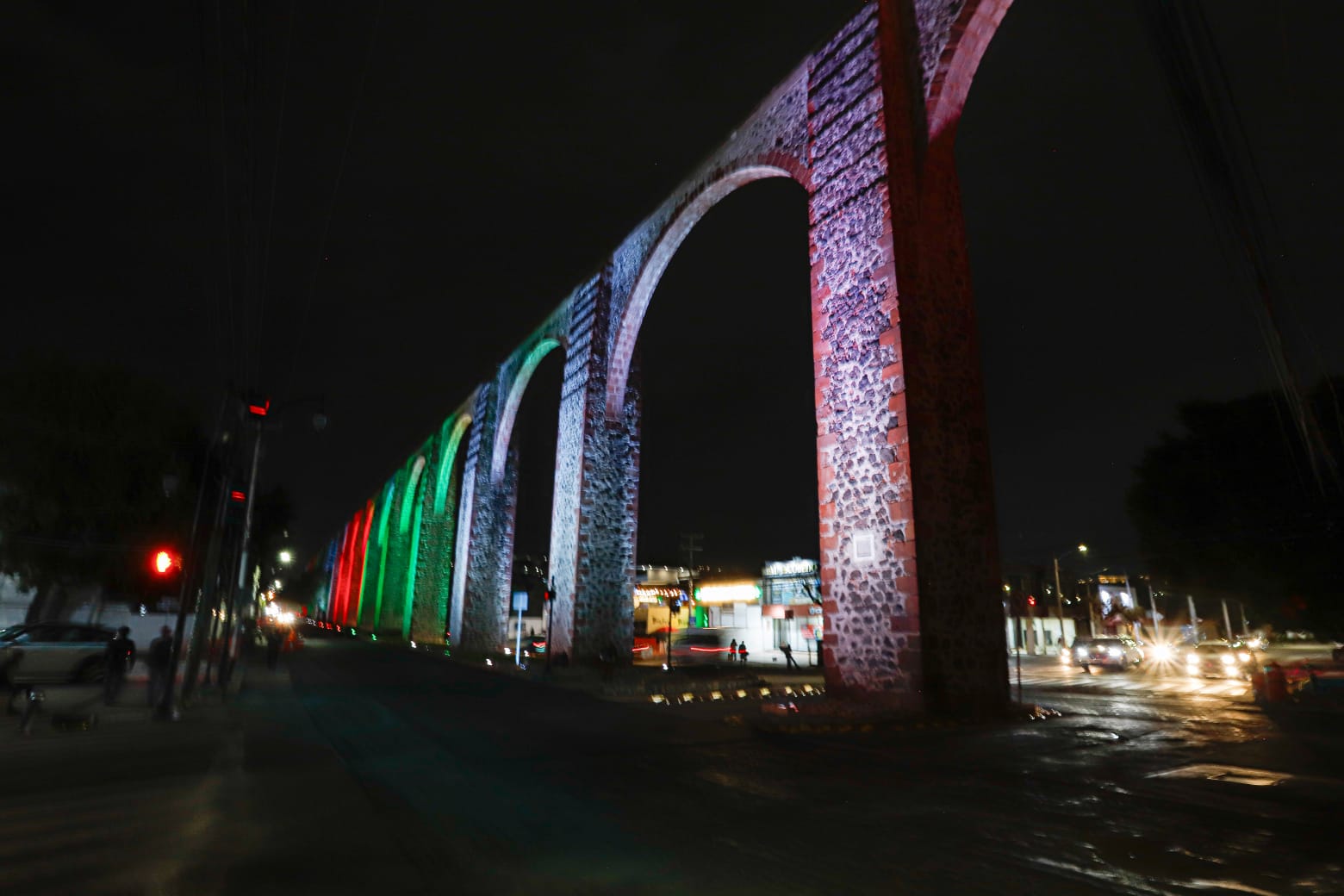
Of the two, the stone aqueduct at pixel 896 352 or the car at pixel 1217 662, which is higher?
the stone aqueduct at pixel 896 352

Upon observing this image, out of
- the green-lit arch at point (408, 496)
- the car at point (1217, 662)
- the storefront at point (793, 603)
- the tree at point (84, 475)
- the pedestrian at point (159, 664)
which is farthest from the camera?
the green-lit arch at point (408, 496)

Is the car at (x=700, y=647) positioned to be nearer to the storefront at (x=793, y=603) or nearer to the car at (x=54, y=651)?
the storefront at (x=793, y=603)

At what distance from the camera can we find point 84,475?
854 inches

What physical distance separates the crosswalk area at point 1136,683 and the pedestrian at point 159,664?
14.4 meters

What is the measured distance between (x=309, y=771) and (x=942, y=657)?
728cm

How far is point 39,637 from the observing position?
16.8 metres

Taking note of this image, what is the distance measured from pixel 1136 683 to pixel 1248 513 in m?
9.00

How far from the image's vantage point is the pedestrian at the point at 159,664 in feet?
38.1

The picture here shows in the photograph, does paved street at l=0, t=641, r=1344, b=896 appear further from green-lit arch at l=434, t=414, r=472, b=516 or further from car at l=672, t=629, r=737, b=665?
green-lit arch at l=434, t=414, r=472, b=516

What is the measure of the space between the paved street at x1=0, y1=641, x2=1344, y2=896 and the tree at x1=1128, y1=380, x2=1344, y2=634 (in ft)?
58.3

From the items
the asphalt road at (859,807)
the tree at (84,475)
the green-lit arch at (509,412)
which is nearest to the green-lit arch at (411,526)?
the green-lit arch at (509,412)

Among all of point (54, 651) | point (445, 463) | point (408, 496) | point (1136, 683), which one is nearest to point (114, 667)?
point (54, 651)

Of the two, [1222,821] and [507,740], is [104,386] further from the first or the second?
[1222,821]

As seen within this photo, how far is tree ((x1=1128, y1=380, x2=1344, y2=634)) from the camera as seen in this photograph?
74.1 feet
